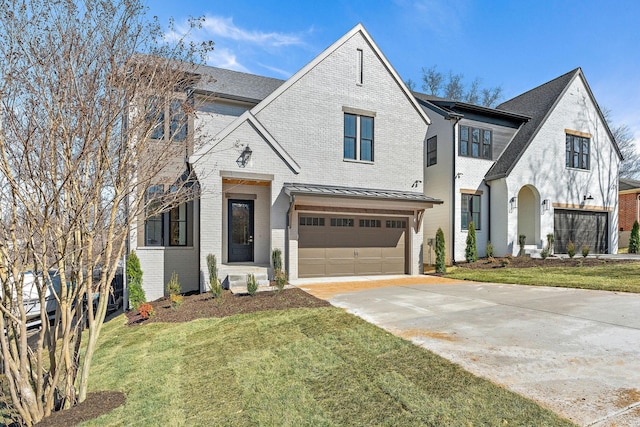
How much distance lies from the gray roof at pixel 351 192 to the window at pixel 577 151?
10.7 m

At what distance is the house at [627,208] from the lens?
75.2 ft

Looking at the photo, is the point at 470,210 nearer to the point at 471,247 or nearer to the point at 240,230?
the point at 471,247

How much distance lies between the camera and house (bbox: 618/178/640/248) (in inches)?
902

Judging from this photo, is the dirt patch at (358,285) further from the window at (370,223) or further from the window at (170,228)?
the window at (170,228)

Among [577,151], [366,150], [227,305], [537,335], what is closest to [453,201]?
[366,150]

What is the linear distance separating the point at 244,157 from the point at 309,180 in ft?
8.15

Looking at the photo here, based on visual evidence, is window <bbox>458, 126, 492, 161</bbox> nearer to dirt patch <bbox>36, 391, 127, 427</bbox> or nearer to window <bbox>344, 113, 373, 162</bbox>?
window <bbox>344, 113, 373, 162</bbox>

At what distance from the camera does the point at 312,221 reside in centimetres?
1233

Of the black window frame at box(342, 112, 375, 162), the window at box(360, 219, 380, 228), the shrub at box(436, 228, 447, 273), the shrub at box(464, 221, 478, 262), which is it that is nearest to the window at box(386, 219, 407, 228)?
the window at box(360, 219, 380, 228)

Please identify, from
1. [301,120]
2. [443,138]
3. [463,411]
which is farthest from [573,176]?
[463,411]

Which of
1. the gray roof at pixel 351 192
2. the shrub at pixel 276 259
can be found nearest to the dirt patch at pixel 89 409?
the shrub at pixel 276 259

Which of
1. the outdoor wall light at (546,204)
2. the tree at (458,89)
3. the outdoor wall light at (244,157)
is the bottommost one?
the outdoor wall light at (546,204)

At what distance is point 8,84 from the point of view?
3580mm

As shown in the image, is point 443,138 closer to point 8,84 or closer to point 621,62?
point 621,62
